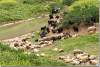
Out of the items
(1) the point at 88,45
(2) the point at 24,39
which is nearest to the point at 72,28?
(2) the point at 24,39

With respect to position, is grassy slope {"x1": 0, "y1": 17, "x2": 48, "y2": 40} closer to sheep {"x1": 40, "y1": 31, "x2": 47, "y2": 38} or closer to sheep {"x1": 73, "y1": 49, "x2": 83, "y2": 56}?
sheep {"x1": 40, "y1": 31, "x2": 47, "y2": 38}

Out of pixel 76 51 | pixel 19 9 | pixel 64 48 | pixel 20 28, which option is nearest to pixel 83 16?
pixel 64 48

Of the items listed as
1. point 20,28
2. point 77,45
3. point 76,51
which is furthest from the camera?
point 20,28

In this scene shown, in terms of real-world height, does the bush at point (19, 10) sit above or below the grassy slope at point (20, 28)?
above

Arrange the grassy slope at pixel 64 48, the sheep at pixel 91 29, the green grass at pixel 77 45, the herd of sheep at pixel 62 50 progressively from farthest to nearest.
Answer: the sheep at pixel 91 29, the green grass at pixel 77 45, the herd of sheep at pixel 62 50, the grassy slope at pixel 64 48

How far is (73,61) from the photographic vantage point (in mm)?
12109

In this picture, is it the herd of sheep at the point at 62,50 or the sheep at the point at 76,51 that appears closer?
the herd of sheep at the point at 62,50

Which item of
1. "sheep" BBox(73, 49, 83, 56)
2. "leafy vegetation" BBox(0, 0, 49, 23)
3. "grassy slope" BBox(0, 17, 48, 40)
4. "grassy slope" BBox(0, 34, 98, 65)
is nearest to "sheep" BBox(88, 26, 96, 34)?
"grassy slope" BBox(0, 34, 98, 65)

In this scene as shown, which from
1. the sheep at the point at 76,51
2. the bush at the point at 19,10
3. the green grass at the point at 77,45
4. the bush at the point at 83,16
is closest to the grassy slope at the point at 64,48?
the green grass at the point at 77,45

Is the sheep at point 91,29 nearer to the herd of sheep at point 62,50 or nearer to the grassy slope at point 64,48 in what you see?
the herd of sheep at point 62,50

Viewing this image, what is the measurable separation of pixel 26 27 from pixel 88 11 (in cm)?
600

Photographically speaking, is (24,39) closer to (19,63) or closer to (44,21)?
(44,21)

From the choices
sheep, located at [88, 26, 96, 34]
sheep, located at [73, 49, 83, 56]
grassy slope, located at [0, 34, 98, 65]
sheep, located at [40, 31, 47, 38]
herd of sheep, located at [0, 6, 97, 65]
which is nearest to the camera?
grassy slope, located at [0, 34, 98, 65]

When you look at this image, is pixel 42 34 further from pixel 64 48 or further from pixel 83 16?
pixel 64 48
